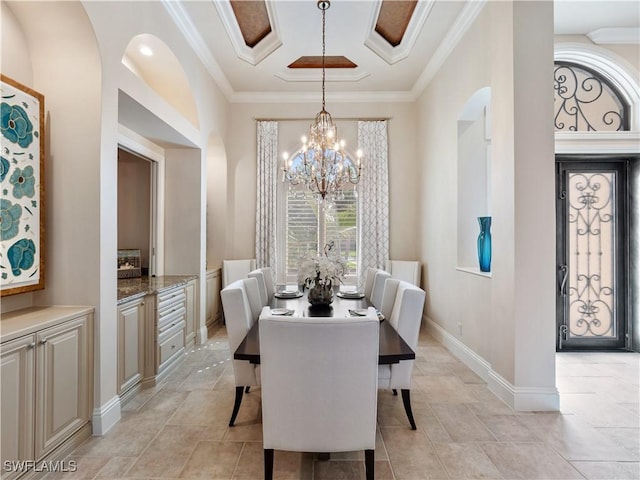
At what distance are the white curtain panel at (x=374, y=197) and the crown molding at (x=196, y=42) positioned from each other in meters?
2.15

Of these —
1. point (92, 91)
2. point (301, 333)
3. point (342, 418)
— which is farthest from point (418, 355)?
point (92, 91)

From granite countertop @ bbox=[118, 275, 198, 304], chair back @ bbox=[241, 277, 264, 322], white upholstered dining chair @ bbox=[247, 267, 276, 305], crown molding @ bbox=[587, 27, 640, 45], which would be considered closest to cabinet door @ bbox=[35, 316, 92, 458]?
granite countertop @ bbox=[118, 275, 198, 304]

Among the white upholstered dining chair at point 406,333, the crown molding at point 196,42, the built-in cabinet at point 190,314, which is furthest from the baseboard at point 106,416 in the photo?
the crown molding at point 196,42

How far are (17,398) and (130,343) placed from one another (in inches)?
42.8

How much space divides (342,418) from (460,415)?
1371 millimetres

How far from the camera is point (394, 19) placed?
388cm

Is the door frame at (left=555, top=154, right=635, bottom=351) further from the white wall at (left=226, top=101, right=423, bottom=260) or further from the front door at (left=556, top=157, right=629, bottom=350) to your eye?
the white wall at (left=226, top=101, right=423, bottom=260)

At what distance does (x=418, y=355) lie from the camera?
157 inches

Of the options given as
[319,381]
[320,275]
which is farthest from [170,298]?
[319,381]

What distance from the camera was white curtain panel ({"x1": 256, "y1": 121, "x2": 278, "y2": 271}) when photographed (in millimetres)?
5473

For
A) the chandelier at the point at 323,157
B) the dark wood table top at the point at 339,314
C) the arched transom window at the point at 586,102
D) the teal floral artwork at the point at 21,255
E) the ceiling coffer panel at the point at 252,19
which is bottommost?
the dark wood table top at the point at 339,314

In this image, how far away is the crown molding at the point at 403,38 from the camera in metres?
3.55

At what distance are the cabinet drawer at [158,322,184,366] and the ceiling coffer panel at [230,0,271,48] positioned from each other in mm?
3401

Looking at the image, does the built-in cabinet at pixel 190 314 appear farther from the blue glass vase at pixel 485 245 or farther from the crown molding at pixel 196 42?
the blue glass vase at pixel 485 245
